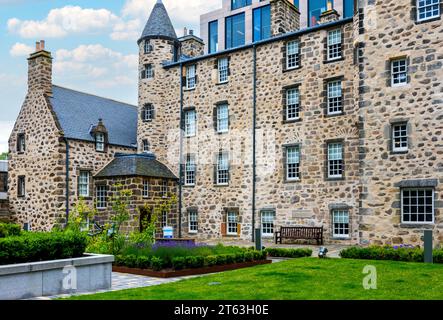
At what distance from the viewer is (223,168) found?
29.2 m

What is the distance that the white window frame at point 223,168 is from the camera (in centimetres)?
2902

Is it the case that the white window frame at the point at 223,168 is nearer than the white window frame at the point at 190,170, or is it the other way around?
the white window frame at the point at 223,168

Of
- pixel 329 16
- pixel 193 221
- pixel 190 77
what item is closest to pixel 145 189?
pixel 193 221

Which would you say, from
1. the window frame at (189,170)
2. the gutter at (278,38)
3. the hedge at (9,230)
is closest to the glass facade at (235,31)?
the gutter at (278,38)

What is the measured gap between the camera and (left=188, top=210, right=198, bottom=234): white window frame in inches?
1188

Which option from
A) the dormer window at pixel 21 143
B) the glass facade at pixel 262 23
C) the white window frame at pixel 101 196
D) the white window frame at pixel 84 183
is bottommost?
the white window frame at pixel 101 196

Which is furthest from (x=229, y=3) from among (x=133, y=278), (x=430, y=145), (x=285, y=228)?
(x=133, y=278)

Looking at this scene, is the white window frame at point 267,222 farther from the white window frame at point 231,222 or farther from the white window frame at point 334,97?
the white window frame at point 334,97

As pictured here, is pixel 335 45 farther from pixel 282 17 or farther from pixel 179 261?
pixel 179 261

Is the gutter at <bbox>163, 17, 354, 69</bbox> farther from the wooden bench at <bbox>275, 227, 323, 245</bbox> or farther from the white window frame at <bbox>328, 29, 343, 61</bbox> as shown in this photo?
the wooden bench at <bbox>275, 227, 323, 245</bbox>

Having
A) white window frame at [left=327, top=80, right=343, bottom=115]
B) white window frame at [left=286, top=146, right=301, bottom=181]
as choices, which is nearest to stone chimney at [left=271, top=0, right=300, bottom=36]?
white window frame at [left=327, top=80, right=343, bottom=115]

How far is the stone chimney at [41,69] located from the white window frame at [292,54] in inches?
587
